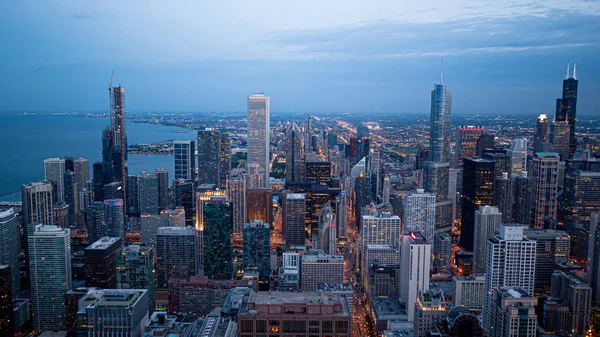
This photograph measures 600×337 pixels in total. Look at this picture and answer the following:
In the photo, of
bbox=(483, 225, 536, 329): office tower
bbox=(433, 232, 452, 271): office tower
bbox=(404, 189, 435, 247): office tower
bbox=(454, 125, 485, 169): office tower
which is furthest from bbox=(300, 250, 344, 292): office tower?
bbox=(454, 125, 485, 169): office tower

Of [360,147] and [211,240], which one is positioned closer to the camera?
[211,240]

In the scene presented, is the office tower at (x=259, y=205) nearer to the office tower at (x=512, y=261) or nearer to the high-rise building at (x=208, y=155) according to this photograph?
the high-rise building at (x=208, y=155)

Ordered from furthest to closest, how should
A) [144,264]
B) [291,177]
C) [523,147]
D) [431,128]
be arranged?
[291,177], [431,128], [523,147], [144,264]

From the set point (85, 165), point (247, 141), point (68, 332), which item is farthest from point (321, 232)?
point (247, 141)

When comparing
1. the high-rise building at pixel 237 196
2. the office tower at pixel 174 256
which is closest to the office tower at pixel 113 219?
the office tower at pixel 174 256

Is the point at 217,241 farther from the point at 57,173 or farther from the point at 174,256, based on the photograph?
the point at 57,173

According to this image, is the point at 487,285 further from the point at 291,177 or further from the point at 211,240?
the point at 291,177
